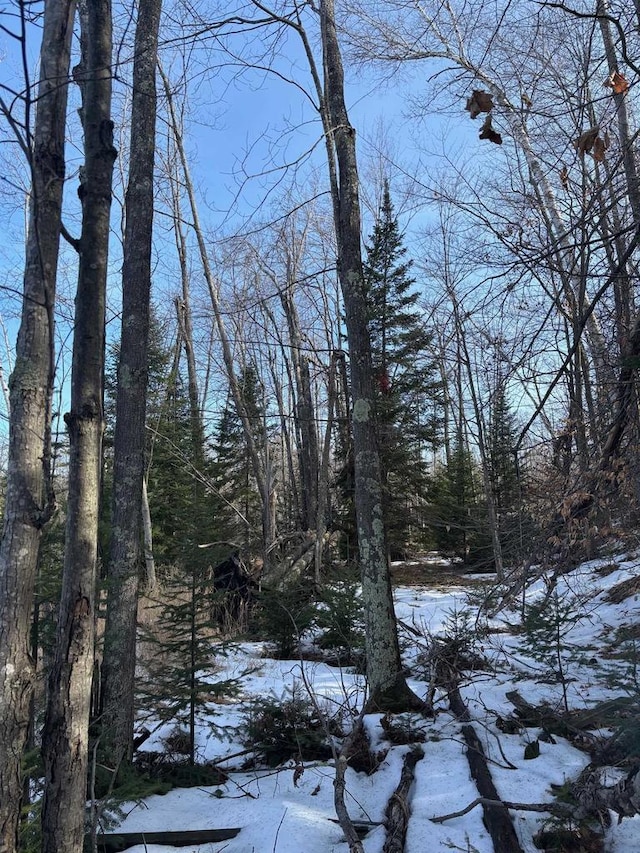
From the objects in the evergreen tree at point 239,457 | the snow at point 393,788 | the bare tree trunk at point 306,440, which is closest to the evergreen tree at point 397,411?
the bare tree trunk at point 306,440

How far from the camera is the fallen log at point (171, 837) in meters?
3.52

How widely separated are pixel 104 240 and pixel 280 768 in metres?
4.11

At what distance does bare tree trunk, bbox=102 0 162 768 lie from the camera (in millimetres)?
4430

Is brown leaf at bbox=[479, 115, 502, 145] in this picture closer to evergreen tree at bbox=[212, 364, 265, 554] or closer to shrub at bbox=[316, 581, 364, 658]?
shrub at bbox=[316, 581, 364, 658]

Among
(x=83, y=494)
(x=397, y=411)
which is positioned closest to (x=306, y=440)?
(x=397, y=411)

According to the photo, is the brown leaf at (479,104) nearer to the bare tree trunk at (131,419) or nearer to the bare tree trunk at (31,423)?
the bare tree trunk at (31,423)

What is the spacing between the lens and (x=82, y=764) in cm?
224

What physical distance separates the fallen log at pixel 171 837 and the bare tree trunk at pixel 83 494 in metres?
1.64

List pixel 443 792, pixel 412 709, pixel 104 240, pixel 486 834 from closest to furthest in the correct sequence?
pixel 104 240 → pixel 486 834 → pixel 443 792 → pixel 412 709

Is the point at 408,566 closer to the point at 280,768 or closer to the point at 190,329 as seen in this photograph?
the point at 190,329

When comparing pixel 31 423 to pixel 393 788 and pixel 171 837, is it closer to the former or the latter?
pixel 171 837

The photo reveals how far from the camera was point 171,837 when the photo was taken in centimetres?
357

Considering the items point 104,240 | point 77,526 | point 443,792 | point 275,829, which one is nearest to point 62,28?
point 104,240

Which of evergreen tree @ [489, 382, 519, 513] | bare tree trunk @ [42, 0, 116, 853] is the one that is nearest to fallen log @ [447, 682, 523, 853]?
evergreen tree @ [489, 382, 519, 513]
